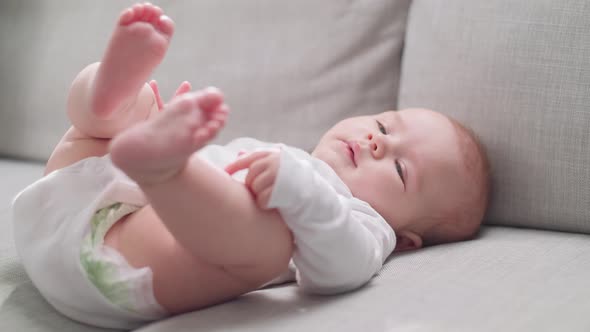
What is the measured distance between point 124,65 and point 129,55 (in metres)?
0.02

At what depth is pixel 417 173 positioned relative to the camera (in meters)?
1.21

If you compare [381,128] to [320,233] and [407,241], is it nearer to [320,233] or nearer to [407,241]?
[407,241]

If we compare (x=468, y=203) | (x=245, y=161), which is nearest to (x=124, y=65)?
(x=245, y=161)

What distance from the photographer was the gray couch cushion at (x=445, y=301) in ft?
2.84

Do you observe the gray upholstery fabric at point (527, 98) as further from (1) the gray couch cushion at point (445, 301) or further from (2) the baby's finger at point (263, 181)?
(2) the baby's finger at point (263, 181)

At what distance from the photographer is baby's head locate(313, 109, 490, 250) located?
121 centimetres

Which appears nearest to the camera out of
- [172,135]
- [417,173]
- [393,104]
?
[172,135]

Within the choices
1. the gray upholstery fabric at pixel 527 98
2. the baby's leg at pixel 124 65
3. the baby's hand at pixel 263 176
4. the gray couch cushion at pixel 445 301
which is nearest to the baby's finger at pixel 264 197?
the baby's hand at pixel 263 176

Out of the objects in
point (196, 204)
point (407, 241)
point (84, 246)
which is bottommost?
point (407, 241)

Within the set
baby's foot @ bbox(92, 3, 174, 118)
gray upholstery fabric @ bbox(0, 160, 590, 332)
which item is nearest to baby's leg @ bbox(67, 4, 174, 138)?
baby's foot @ bbox(92, 3, 174, 118)

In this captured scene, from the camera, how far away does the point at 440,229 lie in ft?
4.15

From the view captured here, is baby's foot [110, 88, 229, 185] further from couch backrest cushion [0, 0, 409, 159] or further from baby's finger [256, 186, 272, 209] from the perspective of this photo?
couch backrest cushion [0, 0, 409, 159]

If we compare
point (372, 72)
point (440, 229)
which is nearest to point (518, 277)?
point (440, 229)

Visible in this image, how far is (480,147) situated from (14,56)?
1.25 metres
